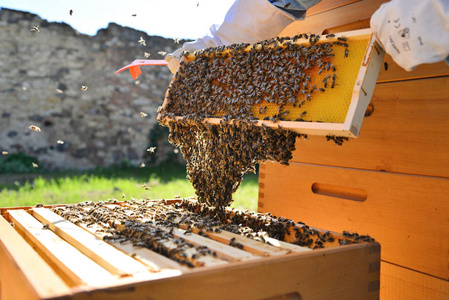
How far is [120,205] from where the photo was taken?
3.05m

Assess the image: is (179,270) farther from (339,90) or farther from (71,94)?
(71,94)

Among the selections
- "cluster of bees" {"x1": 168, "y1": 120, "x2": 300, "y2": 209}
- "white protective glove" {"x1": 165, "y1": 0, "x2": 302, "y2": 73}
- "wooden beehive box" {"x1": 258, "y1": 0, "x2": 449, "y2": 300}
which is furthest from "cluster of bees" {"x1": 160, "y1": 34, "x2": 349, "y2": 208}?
"wooden beehive box" {"x1": 258, "y1": 0, "x2": 449, "y2": 300}

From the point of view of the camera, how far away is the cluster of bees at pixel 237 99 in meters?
2.11

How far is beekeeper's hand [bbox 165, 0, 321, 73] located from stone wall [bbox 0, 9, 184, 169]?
427 cm

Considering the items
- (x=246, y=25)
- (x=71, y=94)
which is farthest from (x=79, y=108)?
(x=246, y=25)

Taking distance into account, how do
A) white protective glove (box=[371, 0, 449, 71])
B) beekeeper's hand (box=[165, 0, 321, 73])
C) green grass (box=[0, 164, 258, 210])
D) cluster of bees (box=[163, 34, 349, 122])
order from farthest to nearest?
green grass (box=[0, 164, 258, 210]), beekeeper's hand (box=[165, 0, 321, 73]), cluster of bees (box=[163, 34, 349, 122]), white protective glove (box=[371, 0, 449, 71])

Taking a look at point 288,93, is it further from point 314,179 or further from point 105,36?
point 105,36

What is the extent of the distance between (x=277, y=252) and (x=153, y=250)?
619 mm

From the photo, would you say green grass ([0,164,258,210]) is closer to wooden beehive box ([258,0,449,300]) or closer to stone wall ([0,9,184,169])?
stone wall ([0,9,184,169])

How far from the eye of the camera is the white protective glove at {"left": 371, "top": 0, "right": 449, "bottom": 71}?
1.56 metres

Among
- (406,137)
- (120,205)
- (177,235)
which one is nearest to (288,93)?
(406,137)

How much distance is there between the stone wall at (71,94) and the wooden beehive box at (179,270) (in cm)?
577

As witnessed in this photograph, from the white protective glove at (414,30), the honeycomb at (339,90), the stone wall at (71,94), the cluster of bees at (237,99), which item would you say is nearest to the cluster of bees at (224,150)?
the cluster of bees at (237,99)

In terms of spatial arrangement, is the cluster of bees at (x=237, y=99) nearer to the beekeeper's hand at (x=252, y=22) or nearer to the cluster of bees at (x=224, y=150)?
the cluster of bees at (x=224, y=150)
